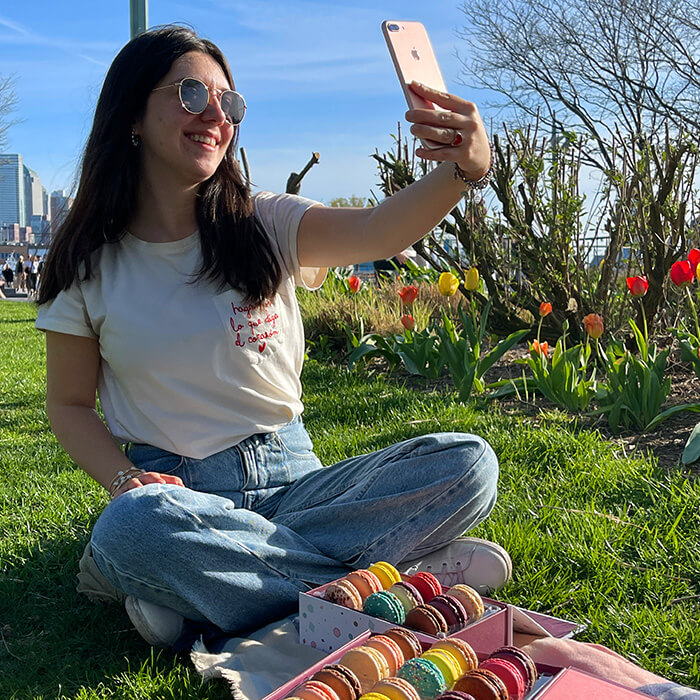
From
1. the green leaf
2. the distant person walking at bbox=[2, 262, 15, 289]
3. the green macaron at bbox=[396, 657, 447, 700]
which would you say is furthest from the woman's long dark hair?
the distant person walking at bbox=[2, 262, 15, 289]

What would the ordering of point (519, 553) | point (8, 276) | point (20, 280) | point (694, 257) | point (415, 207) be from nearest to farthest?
1. point (415, 207)
2. point (519, 553)
3. point (694, 257)
4. point (20, 280)
5. point (8, 276)

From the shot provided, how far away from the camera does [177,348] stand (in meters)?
2.26

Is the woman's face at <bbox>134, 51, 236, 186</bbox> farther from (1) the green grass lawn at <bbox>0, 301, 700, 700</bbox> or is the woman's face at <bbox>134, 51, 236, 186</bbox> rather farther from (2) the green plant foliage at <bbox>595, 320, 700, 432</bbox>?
(2) the green plant foliage at <bbox>595, 320, 700, 432</bbox>

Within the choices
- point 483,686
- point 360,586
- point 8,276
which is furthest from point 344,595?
point 8,276

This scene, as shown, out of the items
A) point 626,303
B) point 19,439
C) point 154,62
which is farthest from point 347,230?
point 626,303

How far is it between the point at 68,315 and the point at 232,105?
29.3 inches

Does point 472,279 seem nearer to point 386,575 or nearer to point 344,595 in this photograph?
point 386,575

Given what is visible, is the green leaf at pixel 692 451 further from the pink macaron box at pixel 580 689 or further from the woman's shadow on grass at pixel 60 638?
the woman's shadow on grass at pixel 60 638

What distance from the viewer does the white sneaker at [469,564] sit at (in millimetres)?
2258

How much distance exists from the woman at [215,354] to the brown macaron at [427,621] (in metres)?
0.44

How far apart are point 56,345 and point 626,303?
390cm

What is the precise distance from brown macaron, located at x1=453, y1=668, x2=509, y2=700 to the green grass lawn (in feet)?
1.87

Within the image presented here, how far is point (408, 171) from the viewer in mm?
6879

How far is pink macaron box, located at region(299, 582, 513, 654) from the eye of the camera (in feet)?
5.84
